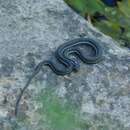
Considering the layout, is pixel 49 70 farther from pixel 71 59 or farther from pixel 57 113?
pixel 57 113

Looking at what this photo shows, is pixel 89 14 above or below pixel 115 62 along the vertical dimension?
below

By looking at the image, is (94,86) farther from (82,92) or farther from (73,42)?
(73,42)

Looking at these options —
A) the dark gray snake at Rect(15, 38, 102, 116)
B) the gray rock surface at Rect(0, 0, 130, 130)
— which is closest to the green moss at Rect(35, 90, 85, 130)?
the gray rock surface at Rect(0, 0, 130, 130)

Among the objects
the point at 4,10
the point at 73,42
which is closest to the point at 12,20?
the point at 4,10

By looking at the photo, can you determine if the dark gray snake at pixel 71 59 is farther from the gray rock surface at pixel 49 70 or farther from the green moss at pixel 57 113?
the green moss at pixel 57 113

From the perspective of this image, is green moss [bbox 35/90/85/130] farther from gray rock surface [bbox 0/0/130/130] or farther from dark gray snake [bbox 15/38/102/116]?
dark gray snake [bbox 15/38/102/116]

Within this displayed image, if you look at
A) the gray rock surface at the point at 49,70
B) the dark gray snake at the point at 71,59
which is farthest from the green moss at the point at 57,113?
the dark gray snake at the point at 71,59
